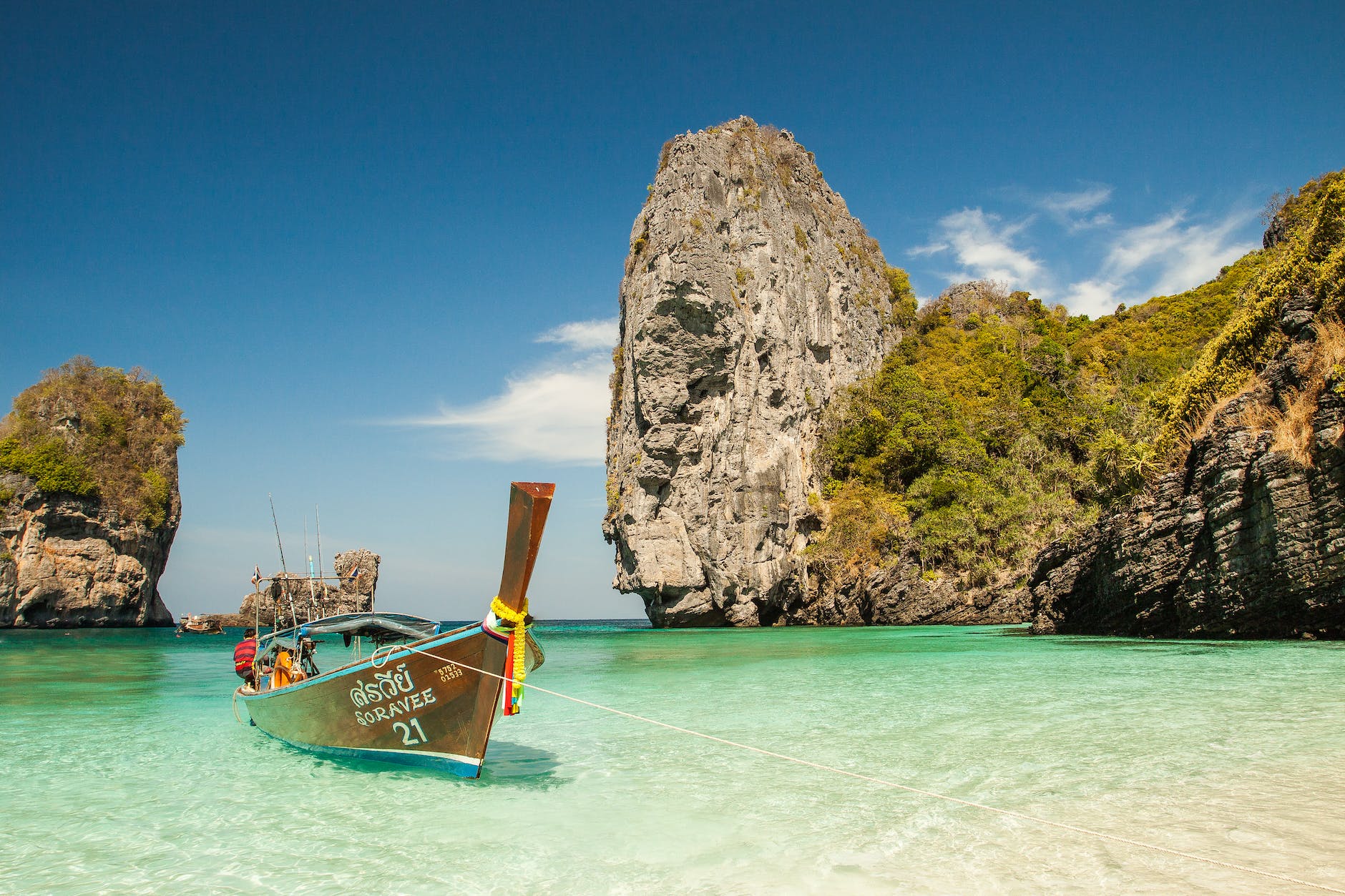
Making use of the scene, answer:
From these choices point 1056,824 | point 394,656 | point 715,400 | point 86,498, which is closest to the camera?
point 1056,824

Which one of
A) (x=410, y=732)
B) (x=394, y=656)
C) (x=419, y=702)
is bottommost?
(x=410, y=732)

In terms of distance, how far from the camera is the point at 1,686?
16391 mm

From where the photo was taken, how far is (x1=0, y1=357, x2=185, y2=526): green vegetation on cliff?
51.8 metres

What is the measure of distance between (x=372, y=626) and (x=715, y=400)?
30870 millimetres

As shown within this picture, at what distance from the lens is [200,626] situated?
57312 mm

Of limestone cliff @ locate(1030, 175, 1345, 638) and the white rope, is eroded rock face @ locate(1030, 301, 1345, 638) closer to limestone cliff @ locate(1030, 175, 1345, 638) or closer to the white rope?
limestone cliff @ locate(1030, 175, 1345, 638)

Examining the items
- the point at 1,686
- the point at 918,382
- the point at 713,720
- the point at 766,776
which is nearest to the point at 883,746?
the point at 766,776

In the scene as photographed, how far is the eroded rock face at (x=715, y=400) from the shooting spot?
37.3m

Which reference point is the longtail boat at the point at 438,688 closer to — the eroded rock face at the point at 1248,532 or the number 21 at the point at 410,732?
the number 21 at the point at 410,732

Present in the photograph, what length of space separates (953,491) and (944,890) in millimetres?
36141

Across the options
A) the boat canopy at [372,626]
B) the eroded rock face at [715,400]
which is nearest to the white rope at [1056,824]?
the boat canopy at [372,626]

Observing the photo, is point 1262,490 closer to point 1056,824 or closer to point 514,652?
point 1056,824

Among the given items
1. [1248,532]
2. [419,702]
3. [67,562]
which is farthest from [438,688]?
[67,562]

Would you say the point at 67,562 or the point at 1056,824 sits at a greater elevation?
the point at 67,562
